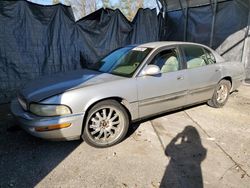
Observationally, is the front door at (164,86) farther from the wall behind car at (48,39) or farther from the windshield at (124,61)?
the wall behind car at (48,39)

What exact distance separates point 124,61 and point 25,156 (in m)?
2.18

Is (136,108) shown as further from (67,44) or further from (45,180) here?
(67,44)

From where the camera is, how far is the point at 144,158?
3.04m

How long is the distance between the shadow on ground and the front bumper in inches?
13.9

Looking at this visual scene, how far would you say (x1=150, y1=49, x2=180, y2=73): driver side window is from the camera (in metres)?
3.82

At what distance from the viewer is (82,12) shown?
1792cm

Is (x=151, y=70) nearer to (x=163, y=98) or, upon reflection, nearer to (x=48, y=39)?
(x=163, y=98)

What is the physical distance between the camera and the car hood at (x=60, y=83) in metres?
3.07

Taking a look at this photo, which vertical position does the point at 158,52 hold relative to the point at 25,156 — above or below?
above

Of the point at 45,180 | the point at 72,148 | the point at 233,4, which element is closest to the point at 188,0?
the point at 233,4

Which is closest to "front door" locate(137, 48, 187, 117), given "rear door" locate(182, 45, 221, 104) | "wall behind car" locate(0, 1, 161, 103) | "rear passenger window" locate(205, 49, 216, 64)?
"rear door" locate(182, 45, 221, 104)

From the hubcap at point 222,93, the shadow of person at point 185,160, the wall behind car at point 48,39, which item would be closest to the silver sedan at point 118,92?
the hubcap at point 222,93

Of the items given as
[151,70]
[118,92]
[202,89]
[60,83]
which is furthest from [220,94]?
[60,83]

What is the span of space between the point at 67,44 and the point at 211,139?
510 centimetres
